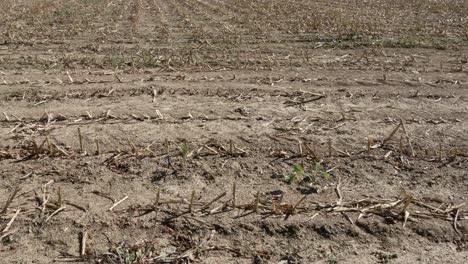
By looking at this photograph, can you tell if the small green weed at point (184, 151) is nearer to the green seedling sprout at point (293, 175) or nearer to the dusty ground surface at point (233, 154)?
the dusty ground surface at point (233, 154)

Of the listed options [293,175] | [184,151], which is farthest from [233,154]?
[293,175]

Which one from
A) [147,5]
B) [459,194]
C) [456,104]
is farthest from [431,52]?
[147,5]

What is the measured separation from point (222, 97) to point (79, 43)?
16.5 feet

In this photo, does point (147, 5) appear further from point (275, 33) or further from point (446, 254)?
point (446, 254)

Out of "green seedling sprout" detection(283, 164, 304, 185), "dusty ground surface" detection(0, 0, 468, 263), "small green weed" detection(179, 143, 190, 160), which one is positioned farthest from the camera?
"small green weed" detection(179, 143, 190, 160)

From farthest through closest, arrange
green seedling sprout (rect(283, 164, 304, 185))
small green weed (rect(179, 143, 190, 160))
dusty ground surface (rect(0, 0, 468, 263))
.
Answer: small green weed (rect(179, 143, 190, 160)) < green seedling sprout (rect(283, 164, 304, 185)) < dusty ground surface (rect(0, 0, 468, 263))

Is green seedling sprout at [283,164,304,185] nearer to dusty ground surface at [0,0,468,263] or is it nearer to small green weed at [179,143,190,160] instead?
dusty ground surface at [0,0,468,263]

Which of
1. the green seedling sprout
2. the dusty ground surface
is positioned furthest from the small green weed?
the green seedling sprout

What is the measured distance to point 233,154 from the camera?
4.75 metres

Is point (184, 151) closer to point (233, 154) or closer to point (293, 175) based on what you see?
point (233, 154)

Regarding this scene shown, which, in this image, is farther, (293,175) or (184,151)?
(184,151)

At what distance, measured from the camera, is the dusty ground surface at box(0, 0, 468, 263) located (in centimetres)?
354

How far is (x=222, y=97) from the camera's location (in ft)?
21.1

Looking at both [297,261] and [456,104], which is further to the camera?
[456,104]
